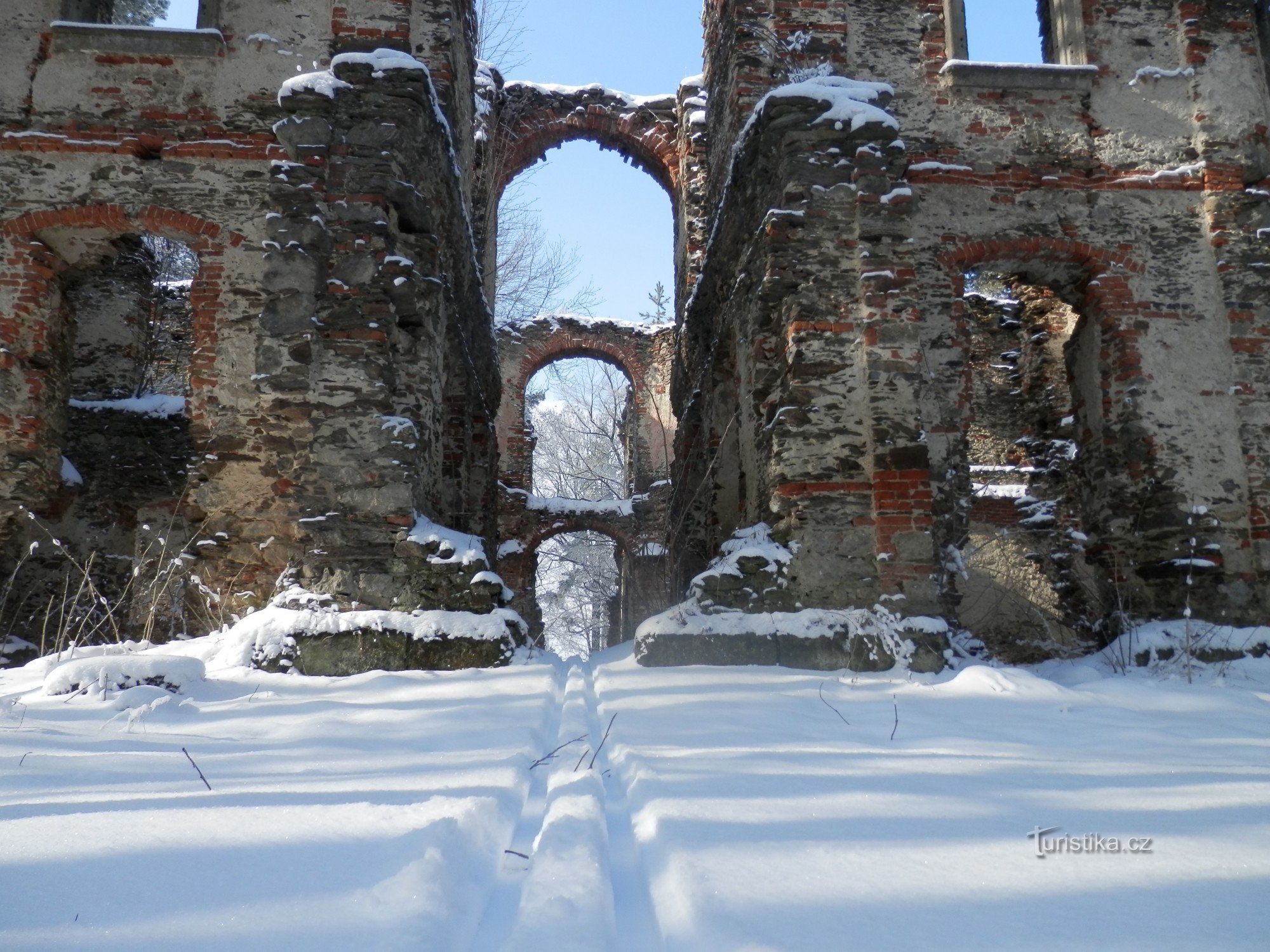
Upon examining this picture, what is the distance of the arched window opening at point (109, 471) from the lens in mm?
7340

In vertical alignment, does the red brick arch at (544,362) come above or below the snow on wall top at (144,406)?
above

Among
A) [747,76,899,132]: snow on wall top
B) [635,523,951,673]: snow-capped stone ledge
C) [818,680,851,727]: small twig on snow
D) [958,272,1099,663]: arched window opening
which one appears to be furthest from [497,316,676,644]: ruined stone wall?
[818,680,851,727]: small twig on snow

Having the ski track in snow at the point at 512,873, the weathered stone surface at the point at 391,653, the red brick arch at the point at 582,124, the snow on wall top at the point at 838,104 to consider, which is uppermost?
the red brick arch at the point at 582,124

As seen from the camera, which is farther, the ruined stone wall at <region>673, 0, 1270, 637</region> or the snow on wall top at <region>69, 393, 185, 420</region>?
the snow on wall top at <region>69, 393, 185, 420</region>

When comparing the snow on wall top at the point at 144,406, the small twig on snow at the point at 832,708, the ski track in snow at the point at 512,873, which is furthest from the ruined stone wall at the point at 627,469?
the ski track in snow at the point at 512,873

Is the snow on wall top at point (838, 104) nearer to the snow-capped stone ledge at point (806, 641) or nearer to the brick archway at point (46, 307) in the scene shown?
the snow-capped stone ledge at point (806, 641)

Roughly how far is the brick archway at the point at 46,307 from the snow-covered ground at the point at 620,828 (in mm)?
4388

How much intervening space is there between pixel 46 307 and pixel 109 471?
241 centimetres

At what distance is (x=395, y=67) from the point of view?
237 inches

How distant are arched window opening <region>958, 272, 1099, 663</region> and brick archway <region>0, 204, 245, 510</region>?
23.9ft

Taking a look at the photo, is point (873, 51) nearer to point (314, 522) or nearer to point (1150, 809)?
point (314, 522)

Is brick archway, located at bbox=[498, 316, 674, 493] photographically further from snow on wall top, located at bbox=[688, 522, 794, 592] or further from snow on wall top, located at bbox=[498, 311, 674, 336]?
snow on wall top, located at bbox=[688, 522, 794, 592]

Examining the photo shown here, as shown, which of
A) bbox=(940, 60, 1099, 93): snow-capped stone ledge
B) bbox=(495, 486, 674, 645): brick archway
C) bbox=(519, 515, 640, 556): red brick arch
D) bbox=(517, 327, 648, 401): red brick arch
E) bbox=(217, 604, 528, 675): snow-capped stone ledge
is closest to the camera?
bbox=(217, 604, 528, 675): snow-capped stone ledge

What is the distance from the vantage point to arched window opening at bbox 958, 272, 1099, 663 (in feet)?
27.2
